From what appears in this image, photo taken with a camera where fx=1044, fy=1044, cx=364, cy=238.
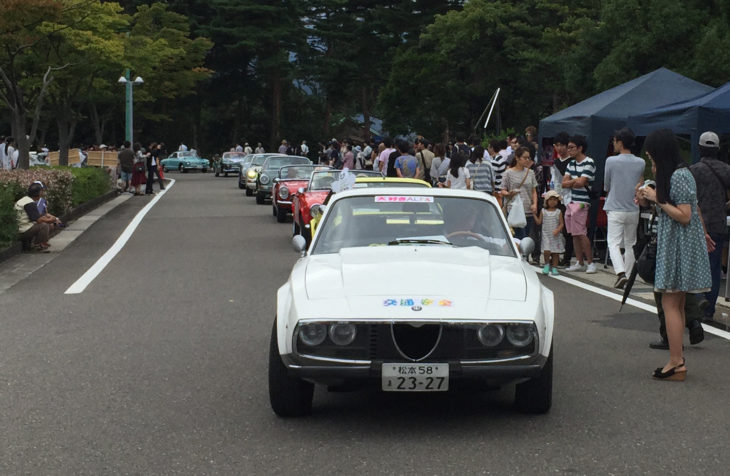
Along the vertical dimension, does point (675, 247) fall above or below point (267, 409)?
above

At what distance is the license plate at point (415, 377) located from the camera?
5.61m

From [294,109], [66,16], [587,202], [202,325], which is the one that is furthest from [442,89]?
[202,325]

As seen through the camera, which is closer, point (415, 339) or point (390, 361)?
point (390, 361)

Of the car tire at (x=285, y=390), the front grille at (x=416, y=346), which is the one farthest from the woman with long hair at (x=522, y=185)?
the front grille at (x=416, y=346)

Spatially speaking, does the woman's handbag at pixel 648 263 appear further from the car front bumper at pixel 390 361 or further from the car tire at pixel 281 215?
the car tire at pixel 281 215

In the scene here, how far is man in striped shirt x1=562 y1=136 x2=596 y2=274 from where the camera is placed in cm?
1368

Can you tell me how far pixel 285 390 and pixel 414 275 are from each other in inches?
39.9

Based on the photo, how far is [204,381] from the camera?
7.22 m

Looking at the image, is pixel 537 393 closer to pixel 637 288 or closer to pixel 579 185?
pixel 637 288

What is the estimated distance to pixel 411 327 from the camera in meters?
5.74

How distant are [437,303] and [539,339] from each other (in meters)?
0.60

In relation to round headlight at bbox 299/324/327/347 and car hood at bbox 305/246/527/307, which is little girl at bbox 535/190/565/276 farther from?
round headlight at bbox 299/324/327/347

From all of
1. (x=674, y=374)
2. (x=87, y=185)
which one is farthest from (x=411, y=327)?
(x=87, y=185)

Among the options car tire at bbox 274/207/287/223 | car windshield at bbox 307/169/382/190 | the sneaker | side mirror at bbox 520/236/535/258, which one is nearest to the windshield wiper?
side mirror at bbox 520/236/535/258
